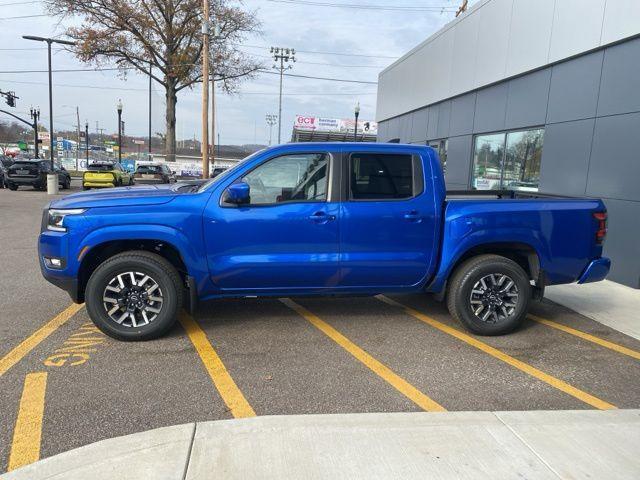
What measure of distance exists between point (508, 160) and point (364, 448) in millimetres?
10351

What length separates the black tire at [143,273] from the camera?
4.55m

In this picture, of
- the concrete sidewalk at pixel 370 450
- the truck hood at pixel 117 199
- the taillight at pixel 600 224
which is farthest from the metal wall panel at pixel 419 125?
the concrete sidewalk at pixel 370 450

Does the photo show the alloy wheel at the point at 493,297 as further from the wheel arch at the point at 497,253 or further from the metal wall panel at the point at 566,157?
the metal wall panel at the point at 566,157

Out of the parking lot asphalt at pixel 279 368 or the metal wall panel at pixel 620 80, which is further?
the metal wall panel at pixel 620 80

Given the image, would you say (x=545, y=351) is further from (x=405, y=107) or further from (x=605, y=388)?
(x=405, y=107)

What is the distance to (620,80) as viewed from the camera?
7977 mm

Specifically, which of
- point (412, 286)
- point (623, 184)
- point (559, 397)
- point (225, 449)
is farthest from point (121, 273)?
point (623, 184)

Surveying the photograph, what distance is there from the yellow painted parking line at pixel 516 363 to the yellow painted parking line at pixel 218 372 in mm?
2411

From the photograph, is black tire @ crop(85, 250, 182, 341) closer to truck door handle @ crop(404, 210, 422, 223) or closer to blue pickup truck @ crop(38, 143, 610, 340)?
blue pickup truck @ crop(38, 143, 610, 340)

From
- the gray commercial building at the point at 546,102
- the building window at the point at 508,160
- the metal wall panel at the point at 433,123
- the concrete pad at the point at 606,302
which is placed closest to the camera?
the concrete pad at the point at 606,302

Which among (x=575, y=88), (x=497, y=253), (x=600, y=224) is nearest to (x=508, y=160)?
(x=575, y=88)

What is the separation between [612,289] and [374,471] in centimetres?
640

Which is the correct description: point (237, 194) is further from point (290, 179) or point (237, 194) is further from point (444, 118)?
point (444, 118)

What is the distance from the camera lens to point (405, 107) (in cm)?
1944
